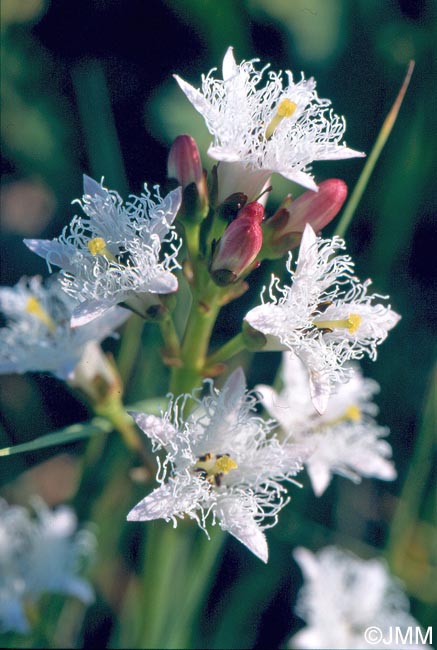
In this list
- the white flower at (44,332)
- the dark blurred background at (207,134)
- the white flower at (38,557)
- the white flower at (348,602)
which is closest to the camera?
the white flower at (44,332)

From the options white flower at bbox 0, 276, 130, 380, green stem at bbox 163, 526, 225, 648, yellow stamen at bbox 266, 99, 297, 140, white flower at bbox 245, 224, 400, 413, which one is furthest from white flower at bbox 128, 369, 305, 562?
yellow stamen at bbox 266, 99, 297, 140

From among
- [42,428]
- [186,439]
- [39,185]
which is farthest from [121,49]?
[186,439]

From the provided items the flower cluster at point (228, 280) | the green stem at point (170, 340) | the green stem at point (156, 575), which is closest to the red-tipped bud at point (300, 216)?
the flower cluster at point (228, 280)

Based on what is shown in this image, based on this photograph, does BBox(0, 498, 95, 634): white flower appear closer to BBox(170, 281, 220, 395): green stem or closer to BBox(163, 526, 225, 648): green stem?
BBox(163, 526, 225, 648): green stem

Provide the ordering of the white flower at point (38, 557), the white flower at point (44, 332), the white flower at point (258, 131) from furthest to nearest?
1. the white flower at point (38, 557)
2. the white flower at point (44, 332)
3. the white flower at point (258, 131)

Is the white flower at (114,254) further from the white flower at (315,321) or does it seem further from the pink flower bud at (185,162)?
the white flower at (315,321)

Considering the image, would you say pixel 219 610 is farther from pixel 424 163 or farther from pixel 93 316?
pixel 424 163

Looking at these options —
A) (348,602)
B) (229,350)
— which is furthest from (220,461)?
(348,602)
